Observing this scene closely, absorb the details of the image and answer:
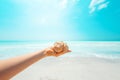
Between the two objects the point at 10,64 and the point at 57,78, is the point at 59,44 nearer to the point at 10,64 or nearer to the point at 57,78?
the point at 10,64

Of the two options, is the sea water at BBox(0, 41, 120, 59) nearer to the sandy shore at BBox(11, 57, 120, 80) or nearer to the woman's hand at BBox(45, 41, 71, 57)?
the sandy shore at BBox(11, 57, 120, 80)

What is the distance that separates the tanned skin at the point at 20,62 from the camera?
0.91m

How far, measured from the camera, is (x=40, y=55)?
148cm

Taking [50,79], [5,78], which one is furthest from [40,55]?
[50,79]

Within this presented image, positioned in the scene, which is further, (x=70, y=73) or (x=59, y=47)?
(x=70, y=73)

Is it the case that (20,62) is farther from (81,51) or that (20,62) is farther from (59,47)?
(81,51)

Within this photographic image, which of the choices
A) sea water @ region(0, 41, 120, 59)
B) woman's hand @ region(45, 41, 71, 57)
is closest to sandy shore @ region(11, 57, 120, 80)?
woman's hand @ region(45, 41, 71, 57)

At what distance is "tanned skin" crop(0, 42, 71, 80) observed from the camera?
0.91m

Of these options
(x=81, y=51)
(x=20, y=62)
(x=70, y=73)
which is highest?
(x=20, y=62)

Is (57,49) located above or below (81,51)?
above

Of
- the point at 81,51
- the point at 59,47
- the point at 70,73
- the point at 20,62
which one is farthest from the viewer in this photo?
the point at 81,51

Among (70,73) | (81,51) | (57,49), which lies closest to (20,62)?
(57,49)

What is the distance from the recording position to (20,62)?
1111mm

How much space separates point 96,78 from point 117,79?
677 millimetres
